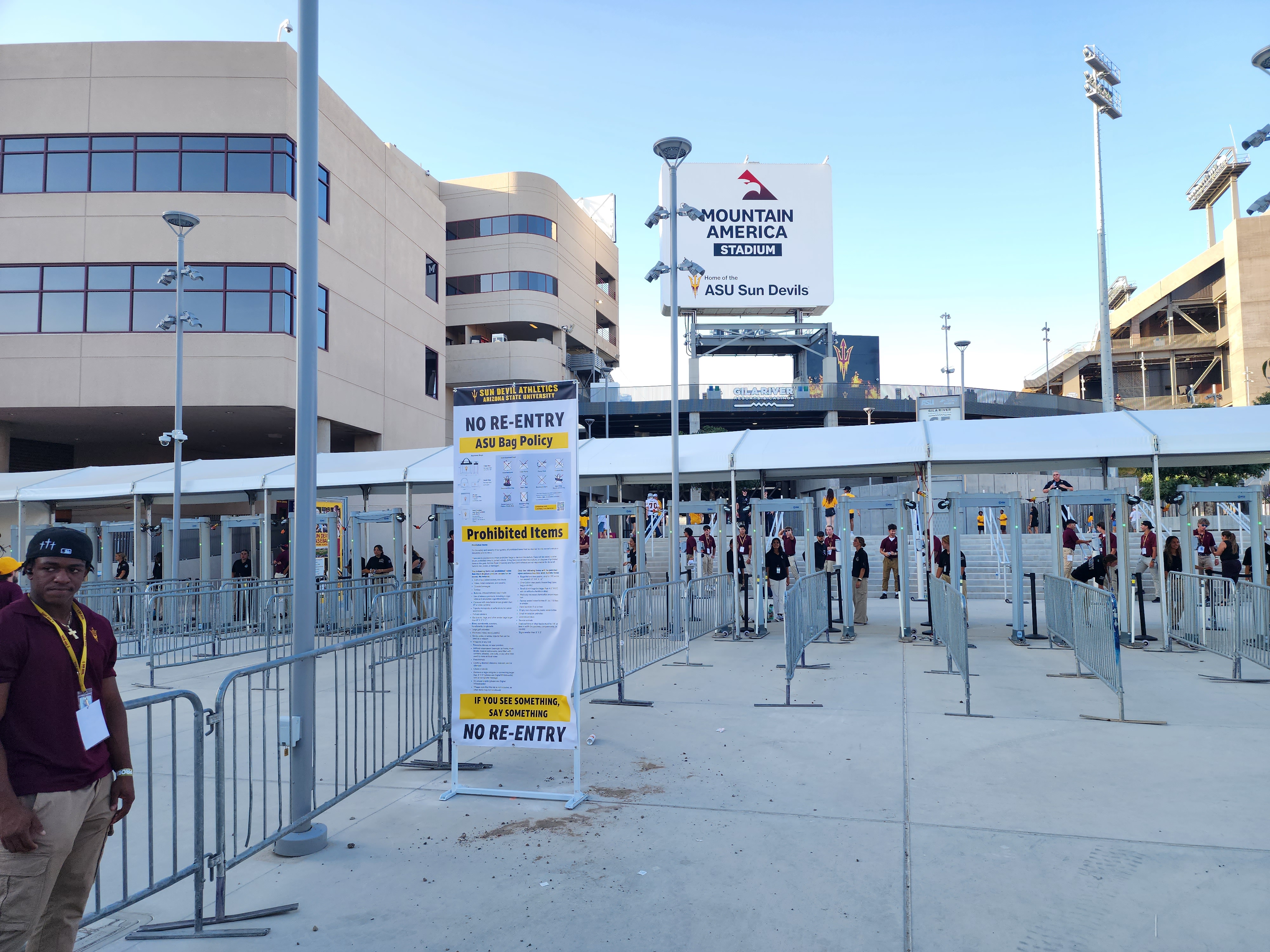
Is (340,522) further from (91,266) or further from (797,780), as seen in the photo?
(797,780)

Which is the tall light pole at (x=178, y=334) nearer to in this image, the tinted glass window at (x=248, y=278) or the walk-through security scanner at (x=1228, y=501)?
the tinted glass window at (x=248, y=278)

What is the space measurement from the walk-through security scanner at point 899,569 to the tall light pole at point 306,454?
34.9 ft

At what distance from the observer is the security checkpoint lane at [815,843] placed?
4258mm

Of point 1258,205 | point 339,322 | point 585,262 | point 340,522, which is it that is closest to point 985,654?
point 1258,205

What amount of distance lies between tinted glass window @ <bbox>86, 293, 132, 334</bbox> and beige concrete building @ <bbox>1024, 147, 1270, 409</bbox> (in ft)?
193

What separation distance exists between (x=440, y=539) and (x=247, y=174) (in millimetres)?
17514

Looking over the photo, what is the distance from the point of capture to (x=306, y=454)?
5.53 m

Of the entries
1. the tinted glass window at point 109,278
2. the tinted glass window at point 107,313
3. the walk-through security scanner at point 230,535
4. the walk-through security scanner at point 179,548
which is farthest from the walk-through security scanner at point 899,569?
the tinted glass window at point 109,278

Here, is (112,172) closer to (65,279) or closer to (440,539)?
(65,279)

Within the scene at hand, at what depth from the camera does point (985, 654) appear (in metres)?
13.5

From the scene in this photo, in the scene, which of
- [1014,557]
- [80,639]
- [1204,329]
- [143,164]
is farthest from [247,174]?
[1204,329]

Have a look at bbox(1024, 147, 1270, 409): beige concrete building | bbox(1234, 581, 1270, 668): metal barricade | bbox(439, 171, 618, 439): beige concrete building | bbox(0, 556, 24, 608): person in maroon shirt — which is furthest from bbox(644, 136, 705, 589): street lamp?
bbox(1024, 147, 1270, 409): beige concrete building

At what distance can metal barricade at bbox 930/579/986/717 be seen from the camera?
895cm

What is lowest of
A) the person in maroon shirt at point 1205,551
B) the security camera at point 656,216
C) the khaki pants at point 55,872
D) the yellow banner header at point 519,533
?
the khaki pants at point 55,872
